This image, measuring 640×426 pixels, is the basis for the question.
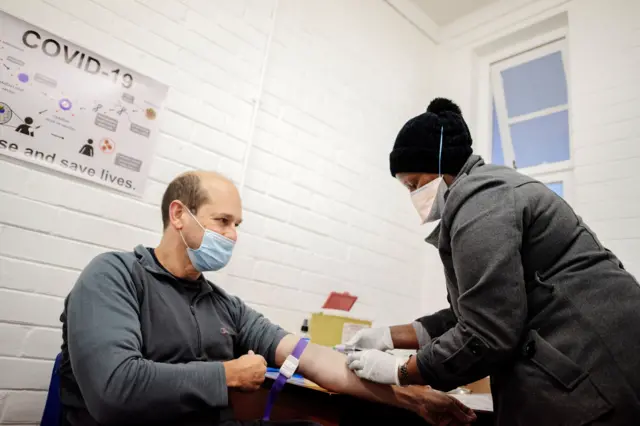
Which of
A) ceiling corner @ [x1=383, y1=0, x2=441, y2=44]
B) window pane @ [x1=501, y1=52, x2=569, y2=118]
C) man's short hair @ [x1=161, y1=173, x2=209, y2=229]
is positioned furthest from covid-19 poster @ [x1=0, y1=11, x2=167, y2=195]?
window pane @ [x1=501, y1=52, x2=569, y2=118]

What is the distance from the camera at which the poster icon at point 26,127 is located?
5.24ft

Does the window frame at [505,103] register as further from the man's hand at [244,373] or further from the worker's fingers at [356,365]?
the man's hand at [244,373]

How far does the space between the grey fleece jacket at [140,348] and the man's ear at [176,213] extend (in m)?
0.14

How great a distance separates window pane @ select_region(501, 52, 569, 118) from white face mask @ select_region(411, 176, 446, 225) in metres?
2.23

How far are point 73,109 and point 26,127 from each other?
0.18m

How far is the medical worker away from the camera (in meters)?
0.92

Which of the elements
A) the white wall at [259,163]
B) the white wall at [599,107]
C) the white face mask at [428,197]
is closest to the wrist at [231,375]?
the white face mask at [428,197]

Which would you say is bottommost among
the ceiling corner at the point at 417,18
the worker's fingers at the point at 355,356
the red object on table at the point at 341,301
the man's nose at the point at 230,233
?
the worker's fingers at the point at 355,356

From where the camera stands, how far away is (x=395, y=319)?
2.86 metres

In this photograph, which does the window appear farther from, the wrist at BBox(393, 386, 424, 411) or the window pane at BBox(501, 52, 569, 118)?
the wrist at BBox(393, 386, 424, 411)

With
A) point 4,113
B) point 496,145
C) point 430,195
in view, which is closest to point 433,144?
point 430,195

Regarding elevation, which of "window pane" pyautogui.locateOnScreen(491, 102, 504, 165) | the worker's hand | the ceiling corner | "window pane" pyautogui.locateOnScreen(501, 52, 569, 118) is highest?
the ceiling corner

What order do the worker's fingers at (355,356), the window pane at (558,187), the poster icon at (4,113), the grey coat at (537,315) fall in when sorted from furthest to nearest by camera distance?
the window pane at (558,187), the poster icon at (4,113), the worker's fingers at (355,356), the grey coat at (537,315)

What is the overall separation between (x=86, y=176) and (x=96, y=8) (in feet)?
2.37
